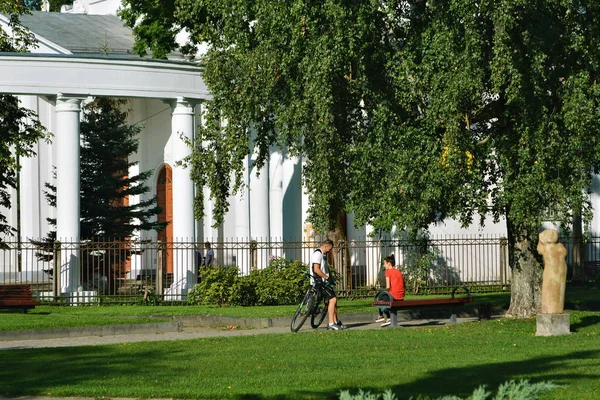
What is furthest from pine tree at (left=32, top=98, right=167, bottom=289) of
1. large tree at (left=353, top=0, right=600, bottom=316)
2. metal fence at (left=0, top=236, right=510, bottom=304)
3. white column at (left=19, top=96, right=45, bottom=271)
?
large tree at (left=353, top=0, right=600, bottom=316)

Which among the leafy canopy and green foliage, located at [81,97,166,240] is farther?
green foliage, located at [81,97,166,240]

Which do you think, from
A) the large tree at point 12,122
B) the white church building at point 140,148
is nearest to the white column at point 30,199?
the white church building at point 140,148

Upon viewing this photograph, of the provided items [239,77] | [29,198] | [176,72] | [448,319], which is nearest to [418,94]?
[239,77]

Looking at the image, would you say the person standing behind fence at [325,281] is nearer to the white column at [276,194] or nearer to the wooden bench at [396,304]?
the wooden bench at [396,304]

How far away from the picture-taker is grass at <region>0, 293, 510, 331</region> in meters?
21.6

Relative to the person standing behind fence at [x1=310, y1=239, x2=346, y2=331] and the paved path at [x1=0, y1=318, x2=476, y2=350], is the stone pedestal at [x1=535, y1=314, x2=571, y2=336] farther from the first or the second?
the person standing behind fence at [x1=310, y1=239, x2=346, y2=331]

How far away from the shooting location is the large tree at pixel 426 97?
18.6m

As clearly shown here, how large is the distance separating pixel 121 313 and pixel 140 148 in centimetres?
2065

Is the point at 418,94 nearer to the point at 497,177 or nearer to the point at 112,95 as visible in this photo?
the point at 497,177

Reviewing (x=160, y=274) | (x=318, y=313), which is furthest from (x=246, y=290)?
(x=318, y=313)

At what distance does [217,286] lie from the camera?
2616 cm

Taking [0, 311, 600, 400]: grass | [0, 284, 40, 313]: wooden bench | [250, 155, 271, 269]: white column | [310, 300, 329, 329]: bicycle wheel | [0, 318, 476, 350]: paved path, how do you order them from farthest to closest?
1. [250, 155, 271, 269]: white column
2. [0, 284, 40, 313]: wooden bench
3. [310, 300, 329, 329]: bicycle wheel
4. [0, 318, 476, 350]: paved path
5. [0, 311, 600, 400]: grass

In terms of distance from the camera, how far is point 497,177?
21.0m

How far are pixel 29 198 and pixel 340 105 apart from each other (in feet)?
70.7
